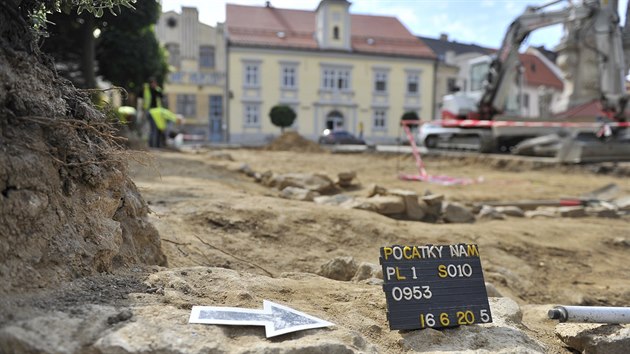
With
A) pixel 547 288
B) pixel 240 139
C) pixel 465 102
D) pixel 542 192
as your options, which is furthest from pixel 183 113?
pixel 547 288

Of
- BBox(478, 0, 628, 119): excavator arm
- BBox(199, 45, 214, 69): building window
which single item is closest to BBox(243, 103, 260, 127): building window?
BBox(199, 45, 214, 69): building window

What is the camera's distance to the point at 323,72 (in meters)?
38.5

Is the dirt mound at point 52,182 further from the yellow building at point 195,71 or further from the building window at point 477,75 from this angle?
the yellow building at point 195,71

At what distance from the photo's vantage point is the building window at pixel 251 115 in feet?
121

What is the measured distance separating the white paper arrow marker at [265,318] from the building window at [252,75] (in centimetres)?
3516

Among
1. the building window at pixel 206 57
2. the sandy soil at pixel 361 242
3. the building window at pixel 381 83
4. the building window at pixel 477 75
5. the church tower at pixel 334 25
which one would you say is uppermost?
the church tower at pixel 334 25

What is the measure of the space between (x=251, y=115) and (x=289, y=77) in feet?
12.1

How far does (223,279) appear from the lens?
2820 mm

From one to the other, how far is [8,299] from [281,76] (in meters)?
36.2

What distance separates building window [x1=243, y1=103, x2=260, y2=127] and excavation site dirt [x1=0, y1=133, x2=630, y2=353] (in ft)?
86.9

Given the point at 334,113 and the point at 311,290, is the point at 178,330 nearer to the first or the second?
the point at 311,290

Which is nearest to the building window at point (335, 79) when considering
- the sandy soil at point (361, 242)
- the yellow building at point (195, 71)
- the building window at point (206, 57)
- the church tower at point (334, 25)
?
the church tower at point (334, 25)

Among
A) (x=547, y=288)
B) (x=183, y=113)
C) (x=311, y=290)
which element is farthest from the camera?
(x=183, y=113)

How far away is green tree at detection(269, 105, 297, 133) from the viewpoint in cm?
3594
